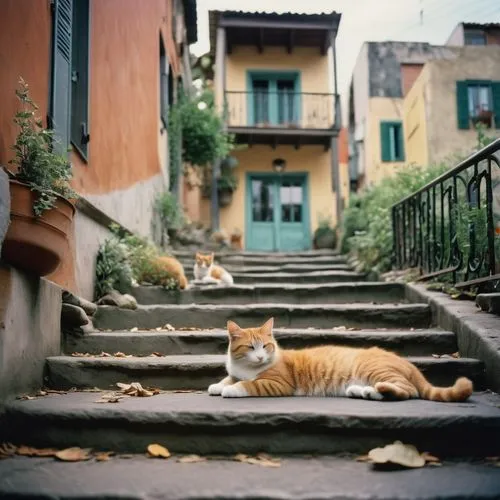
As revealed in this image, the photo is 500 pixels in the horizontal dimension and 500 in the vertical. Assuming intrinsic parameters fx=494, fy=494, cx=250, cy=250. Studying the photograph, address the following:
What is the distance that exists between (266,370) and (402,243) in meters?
3.42

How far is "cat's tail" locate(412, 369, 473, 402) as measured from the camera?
236 cm

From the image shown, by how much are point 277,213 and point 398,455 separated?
11.3 m

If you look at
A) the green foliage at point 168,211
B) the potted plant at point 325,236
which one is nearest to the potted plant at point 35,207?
the green foliage at point 168,211

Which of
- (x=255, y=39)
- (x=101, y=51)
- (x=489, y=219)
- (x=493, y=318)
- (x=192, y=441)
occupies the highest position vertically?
(x=255, y=39)

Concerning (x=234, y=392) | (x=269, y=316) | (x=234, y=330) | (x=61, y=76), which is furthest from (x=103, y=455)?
(x=61, y=76)

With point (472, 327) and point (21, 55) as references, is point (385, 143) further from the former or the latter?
point (21, 55)

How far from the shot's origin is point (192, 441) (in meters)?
2.20

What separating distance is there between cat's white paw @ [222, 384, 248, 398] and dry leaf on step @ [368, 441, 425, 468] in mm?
748

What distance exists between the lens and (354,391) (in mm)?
2559

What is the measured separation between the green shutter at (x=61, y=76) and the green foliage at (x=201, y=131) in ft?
21.8

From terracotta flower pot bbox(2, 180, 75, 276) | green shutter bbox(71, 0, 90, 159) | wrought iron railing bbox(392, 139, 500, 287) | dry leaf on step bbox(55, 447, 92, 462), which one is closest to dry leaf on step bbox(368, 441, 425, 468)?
dry leaf on step bbox(55, 447, 92, 462)

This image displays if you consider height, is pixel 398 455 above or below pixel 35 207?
below

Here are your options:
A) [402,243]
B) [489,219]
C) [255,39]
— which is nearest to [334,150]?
[255,39]

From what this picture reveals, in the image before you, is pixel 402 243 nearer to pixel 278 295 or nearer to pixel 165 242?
pixel 278 295
